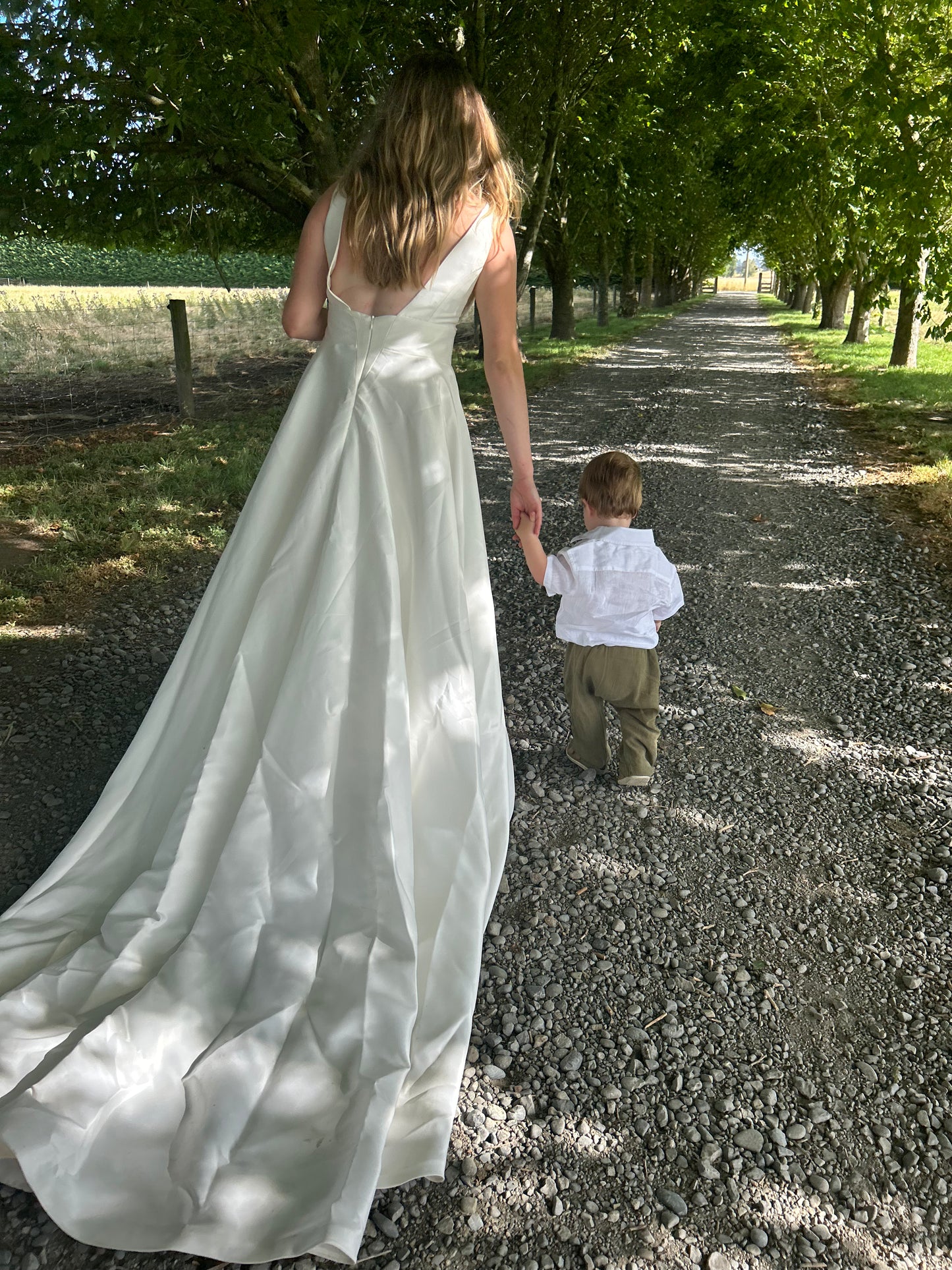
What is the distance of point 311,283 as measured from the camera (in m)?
2.55

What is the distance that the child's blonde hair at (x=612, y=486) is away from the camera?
3193mm

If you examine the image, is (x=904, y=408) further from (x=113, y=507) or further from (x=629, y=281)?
(x=629, y=281)

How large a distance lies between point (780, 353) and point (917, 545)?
53.6 ft

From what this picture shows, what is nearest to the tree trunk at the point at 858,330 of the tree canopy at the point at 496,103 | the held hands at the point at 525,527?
the tree canopy at the point at 496,103

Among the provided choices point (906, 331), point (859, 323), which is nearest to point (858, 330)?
point (859, 323)

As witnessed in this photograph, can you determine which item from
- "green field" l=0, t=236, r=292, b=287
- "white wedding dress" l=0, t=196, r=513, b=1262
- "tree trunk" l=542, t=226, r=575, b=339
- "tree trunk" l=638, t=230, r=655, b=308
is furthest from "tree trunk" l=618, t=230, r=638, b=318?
"white wedding dress" l=0, t=196, r=513, b=1262

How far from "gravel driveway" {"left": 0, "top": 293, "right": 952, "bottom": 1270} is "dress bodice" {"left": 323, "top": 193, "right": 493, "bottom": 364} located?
1758mm

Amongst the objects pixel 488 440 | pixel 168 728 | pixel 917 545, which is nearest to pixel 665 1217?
pixel 168 728

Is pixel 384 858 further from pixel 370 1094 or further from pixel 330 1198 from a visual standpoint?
pixel 330 1198

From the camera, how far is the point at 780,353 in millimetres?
21203

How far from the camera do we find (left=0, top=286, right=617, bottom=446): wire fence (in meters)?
11.2

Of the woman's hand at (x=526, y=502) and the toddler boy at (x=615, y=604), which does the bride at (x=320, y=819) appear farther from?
the toddler boy at (x=615, y=604)

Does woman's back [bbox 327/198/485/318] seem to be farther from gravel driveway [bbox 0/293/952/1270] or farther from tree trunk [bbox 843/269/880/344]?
tree trunk [bbox 843/269/880/344]

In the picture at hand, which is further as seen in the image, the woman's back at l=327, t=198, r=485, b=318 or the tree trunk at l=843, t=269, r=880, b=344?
the tree trunk at l=843, t=269, r=880, b=344
